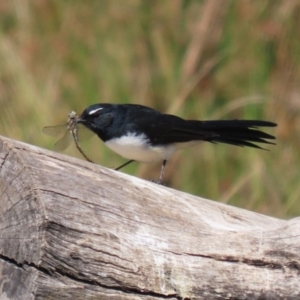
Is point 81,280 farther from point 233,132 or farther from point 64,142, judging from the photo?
point 233,132

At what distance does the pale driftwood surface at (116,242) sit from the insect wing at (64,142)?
4.45ft

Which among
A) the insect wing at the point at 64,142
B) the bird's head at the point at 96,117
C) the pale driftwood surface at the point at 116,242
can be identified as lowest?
the pale driftwood surface at the point at 116,242

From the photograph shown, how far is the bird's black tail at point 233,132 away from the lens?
4074 millimetres

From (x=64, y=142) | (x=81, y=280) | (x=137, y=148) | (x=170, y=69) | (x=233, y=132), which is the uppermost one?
(x=170, y=69)

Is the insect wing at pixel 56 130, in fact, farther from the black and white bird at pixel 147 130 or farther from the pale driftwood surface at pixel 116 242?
the pale driftwood surface at pixel 116 242

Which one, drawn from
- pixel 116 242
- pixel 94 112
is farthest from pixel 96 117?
pixel 116 242

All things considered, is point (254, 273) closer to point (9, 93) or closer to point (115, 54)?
point (9, 93)

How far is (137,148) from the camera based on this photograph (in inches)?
167

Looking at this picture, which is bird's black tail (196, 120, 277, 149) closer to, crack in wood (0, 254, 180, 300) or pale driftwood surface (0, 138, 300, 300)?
pale driftwood surface (0, 138, 300, 300)

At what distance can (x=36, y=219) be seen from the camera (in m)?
2.16

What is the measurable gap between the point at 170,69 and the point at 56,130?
1668mm

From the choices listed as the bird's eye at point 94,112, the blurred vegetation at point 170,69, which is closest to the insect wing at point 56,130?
the bird's eye at point 94,112

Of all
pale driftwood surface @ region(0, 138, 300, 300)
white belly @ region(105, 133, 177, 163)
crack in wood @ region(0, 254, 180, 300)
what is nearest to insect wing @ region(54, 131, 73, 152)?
white belly @ region(105, 133, 177, 163)

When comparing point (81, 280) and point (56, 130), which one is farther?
point (56, 130)
